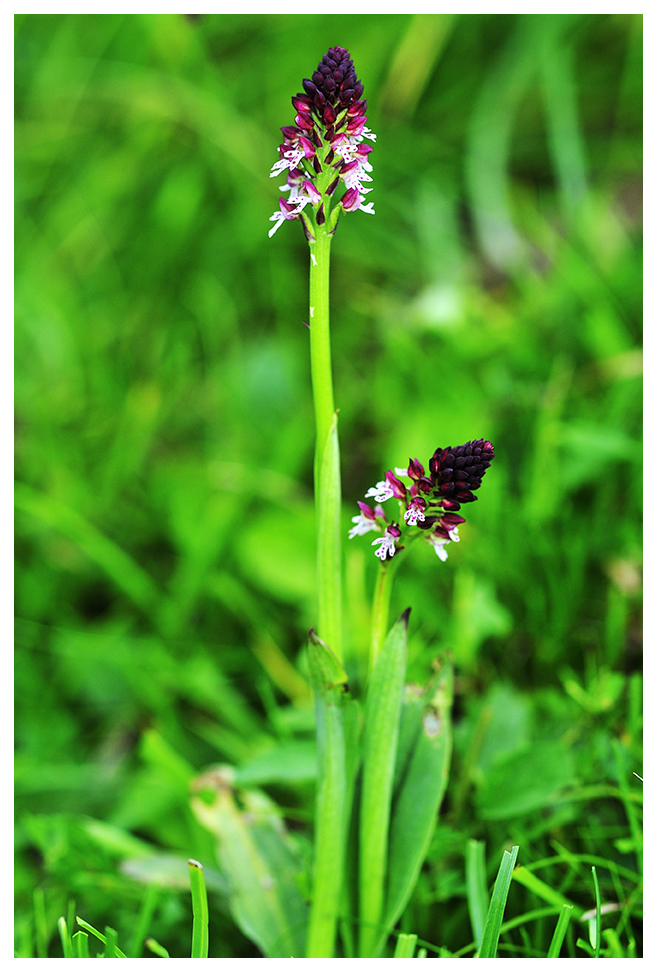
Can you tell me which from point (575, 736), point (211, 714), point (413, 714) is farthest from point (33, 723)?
point (575, 736)

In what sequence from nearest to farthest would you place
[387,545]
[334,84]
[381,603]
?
[334,84], [387,545], [381,603]

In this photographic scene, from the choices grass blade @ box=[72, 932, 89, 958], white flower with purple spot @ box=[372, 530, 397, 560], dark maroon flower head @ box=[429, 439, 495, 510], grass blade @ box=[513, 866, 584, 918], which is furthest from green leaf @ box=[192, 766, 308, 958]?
dark maroon flower head @ box=[429, 439, 495, 510]

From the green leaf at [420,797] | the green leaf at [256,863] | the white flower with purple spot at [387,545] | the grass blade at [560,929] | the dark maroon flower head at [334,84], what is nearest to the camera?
the dark maroon flower head at [334,84]

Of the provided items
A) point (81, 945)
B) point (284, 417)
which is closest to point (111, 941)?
point (81, 945)

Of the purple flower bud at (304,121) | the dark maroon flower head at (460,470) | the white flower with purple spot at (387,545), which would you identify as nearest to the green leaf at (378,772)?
the white flower with purple spot at (387,545)

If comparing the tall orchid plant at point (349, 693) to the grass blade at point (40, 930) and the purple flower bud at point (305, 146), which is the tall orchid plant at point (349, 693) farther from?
the grass blade at point (40, 930)

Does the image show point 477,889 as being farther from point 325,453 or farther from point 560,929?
point 325,453
